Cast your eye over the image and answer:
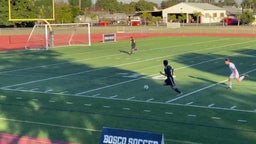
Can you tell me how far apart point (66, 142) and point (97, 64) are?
60.2 feet

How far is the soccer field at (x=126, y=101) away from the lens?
13812 millimetres

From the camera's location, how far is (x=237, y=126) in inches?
555

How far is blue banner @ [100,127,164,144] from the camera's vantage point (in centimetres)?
836

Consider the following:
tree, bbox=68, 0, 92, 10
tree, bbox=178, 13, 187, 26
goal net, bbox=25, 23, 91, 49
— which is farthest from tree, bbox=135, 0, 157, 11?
goal net, bbox=25, 23, 91, 49

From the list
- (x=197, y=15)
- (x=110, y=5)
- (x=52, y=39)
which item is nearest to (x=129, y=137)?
(x=52, y=39)

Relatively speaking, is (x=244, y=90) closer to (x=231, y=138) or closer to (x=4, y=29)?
(x=231, y=138)

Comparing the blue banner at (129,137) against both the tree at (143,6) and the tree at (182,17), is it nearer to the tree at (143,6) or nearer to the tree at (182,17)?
the tree at (182,17)

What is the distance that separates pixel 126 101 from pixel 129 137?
31.4 feet

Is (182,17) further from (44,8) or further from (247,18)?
(44,8)

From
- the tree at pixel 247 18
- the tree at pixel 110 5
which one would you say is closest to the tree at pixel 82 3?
the tree at pixel 110 5

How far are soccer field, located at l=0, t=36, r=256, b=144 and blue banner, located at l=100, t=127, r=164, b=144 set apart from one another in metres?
3.90

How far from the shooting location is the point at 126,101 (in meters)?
18.2

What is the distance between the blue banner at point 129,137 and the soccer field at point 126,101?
12.8 ft

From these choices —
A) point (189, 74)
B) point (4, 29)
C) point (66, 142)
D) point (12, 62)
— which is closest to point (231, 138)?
point (66, 142)
